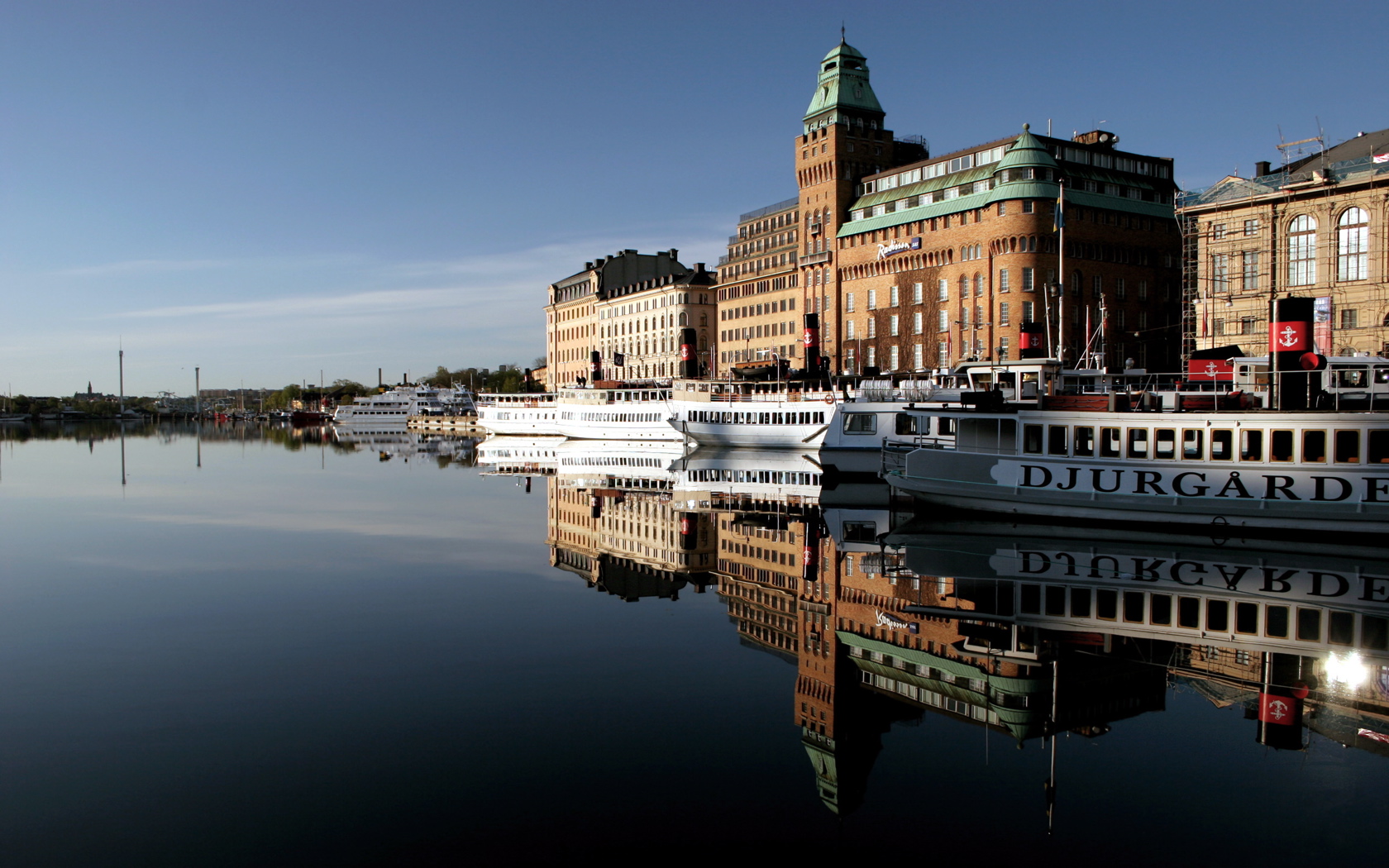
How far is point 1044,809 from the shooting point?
460 inches

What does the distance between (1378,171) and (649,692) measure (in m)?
65.7

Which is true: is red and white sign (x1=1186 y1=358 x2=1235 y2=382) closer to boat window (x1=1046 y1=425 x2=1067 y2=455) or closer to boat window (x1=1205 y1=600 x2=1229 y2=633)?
boat window (x1=1046 y1=425 x2=1067 y2=455)

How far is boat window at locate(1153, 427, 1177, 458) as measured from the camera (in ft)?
109

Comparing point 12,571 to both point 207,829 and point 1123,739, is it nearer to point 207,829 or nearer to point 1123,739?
point 207,829

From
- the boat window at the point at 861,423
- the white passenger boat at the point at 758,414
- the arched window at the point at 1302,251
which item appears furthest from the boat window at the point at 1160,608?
the arched window at the point at 1302,251

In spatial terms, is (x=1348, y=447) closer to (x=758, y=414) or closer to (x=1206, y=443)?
(x=1206, y=443)

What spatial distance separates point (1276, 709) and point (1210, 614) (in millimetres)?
6288

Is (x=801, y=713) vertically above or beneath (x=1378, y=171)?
beneath

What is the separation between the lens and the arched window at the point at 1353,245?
62562 millimetres

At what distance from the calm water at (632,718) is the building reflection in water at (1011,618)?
0.36ft

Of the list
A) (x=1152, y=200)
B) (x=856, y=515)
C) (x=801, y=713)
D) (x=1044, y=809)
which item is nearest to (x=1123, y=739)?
(x=1044, y=809)

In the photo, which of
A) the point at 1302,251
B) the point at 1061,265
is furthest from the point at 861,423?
the point at 1302,251

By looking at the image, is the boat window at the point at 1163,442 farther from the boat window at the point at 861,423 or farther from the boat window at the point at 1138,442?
the boat window at the point at 861,423

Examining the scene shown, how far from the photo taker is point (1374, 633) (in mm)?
19406
